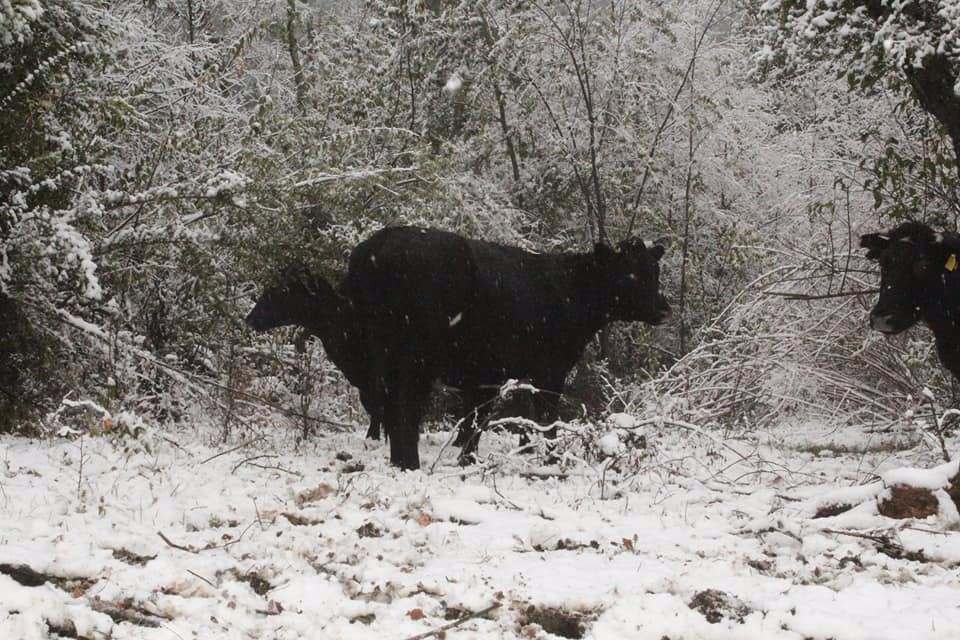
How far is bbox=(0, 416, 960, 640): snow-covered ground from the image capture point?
3.34m

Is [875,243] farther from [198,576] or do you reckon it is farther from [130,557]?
[130,557]

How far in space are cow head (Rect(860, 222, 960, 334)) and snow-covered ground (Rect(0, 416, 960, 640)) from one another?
51.2 inches

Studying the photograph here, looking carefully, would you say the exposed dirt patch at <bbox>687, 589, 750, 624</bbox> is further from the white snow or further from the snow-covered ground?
the white snow

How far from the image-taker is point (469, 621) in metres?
3.43

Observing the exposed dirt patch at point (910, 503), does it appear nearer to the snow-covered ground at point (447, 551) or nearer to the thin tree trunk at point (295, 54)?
the snow-covered ground at point (447, 551)

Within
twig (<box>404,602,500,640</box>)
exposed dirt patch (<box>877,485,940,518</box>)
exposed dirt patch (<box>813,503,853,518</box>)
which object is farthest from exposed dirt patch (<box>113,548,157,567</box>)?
exposed dirt patch (<box>877,485,940,518</box>)

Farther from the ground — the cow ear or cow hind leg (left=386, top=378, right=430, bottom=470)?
the cow ear

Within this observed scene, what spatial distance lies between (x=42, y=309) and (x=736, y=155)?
13.3 metres

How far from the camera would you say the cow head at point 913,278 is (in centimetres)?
691

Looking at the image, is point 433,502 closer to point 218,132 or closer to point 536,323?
point 536,323

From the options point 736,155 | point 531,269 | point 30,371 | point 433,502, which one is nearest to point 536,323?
point 531,269

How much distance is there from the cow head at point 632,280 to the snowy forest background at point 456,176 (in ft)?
2.23

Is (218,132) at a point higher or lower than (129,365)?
higher

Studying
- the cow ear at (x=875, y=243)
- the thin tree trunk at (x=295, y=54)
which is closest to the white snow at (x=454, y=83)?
the thin tree trunk at (x=295, y=54)
